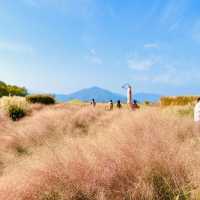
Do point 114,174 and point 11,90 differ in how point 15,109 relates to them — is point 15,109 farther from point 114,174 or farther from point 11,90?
point 11,90

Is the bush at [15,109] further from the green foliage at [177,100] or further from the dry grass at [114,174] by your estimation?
the green foliage at [177,100]

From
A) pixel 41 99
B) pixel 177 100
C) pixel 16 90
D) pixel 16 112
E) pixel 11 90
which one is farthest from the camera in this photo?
pixel 16 90

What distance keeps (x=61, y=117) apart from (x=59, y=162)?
263 inches

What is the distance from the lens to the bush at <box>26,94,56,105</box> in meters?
21.5

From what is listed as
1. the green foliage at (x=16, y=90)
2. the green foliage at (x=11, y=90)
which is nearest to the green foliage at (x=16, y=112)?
the green foliage at (x=11, y=90)

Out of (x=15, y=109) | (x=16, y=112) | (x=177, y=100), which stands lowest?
(x=16, y=112)

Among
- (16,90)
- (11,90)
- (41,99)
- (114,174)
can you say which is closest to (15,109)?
(41,99)

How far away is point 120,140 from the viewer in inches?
167

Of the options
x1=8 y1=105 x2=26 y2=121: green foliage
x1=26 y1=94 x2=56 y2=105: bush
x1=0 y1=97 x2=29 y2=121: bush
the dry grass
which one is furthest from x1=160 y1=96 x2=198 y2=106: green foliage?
the dry grass

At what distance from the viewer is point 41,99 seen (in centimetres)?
2217

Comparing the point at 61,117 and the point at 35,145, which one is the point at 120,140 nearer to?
the point at 35,145

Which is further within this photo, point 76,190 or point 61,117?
point 61,117

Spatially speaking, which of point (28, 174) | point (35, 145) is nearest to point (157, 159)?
point (28, 174)

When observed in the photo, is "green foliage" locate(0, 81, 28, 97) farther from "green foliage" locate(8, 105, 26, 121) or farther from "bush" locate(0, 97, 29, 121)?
"green foliage" locate(8, 105, 26, 121)
